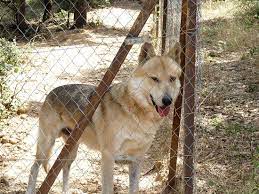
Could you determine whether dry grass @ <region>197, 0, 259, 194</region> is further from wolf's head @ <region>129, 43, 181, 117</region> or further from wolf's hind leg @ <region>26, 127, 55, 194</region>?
wolf's hind leg @ <region>26, 127, 55, 194</region>

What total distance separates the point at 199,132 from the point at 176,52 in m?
2.05

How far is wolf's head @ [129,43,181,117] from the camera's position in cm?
404

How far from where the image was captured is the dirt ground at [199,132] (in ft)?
16.5

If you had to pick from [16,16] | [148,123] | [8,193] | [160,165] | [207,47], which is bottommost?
[8,193]

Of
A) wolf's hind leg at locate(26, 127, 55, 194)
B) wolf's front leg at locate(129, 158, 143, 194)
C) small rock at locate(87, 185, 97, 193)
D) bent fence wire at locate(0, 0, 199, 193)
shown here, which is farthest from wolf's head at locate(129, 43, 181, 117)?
small rock at locate(87, 185, 97, 193)

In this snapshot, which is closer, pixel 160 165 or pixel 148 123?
pixel 148 123

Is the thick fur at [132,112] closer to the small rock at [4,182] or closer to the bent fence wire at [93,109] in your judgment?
the bent fence wire at [93,109]

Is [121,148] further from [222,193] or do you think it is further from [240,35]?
[240,35]

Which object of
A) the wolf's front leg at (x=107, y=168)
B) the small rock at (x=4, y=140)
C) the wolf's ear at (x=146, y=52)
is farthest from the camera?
the small rock at (x=4, y=140)

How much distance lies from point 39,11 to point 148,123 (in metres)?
13.8

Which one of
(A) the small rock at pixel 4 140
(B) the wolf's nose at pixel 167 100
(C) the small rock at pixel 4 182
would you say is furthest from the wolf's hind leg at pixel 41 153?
(A) the small rock at pixel 4 140

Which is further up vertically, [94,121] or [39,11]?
[39,11]

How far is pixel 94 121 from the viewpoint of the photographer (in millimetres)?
4367

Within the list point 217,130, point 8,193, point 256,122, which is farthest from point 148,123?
point 256,122
